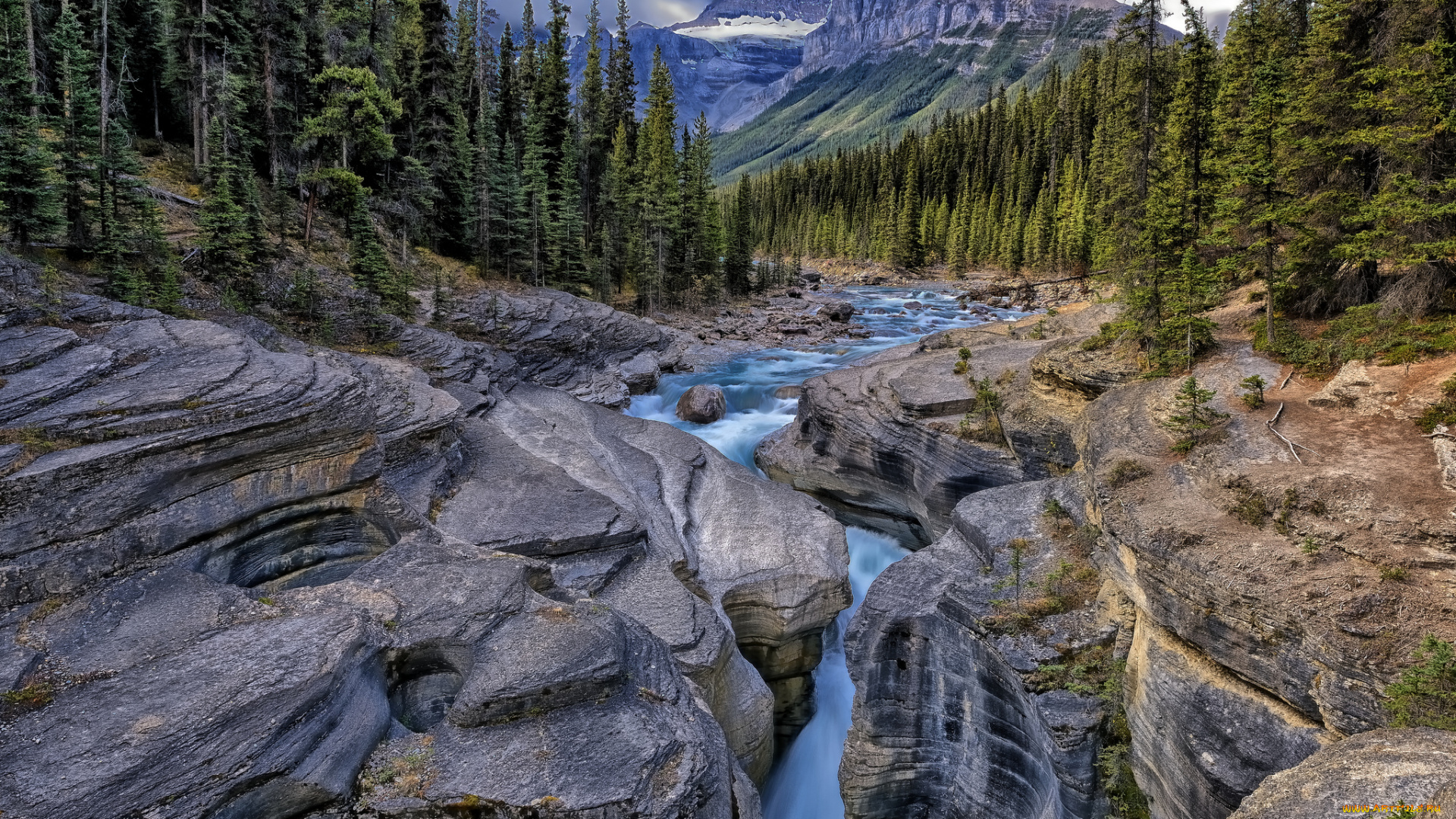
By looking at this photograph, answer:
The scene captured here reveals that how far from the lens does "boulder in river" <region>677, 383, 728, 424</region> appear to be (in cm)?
2616

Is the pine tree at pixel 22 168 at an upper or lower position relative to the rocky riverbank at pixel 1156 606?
upper

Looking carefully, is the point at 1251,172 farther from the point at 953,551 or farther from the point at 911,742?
the point at 911,742

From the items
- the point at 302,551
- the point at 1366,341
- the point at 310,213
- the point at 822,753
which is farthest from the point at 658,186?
the point at 1366,341

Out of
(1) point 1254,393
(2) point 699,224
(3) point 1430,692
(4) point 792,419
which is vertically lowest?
(4) point 792,419

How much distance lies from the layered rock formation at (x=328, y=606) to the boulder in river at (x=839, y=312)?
36612 mm

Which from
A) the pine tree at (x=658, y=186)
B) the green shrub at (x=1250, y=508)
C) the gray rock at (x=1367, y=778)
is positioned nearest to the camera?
the gray rock at (x=1367, y=778)

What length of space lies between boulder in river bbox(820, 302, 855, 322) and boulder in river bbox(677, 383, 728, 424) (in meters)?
25.5

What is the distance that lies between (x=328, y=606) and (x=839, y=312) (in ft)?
150

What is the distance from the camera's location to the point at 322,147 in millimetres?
29359

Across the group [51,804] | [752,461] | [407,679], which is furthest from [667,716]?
[752,461]

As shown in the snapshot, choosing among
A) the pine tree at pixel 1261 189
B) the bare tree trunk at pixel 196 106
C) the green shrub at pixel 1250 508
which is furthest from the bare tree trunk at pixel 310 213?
the green shrub at pixel 1250 508

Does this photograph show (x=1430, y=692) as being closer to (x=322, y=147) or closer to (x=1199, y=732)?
(x=1199, y=732)

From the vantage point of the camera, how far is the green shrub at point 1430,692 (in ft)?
19.5

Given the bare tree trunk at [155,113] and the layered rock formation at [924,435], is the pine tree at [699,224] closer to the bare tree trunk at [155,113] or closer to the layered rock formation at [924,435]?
the bare tree trunk at [155,113]
